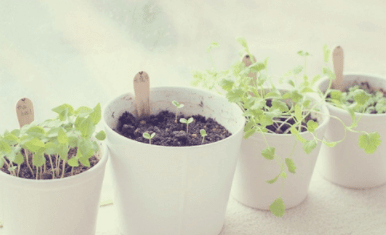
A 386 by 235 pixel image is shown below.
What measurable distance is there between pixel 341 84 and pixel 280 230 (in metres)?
0.43

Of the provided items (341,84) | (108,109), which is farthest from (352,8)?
(108,109)

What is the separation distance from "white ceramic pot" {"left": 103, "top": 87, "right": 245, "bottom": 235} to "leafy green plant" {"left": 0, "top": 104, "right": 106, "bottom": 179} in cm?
8

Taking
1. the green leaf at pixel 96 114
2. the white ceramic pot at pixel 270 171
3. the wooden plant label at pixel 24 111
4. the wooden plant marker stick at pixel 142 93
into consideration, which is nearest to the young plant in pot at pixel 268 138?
the white ceramic pot at pixel 270 171

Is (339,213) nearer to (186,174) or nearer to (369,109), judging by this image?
(369,109)

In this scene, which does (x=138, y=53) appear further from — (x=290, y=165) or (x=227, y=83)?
(x=290, y=165)

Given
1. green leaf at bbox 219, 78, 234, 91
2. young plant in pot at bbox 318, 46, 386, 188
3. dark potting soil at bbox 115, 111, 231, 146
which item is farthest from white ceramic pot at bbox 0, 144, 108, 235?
young plant in pot at bbox 318, 46, 386, 188

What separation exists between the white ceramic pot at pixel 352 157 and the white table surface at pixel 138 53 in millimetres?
29

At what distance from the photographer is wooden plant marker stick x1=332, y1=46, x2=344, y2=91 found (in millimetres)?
1194

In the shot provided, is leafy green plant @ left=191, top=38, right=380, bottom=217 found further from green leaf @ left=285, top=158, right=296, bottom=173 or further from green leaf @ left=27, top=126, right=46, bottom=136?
green leaf @ left=27, top=126, right=46, bottom=136

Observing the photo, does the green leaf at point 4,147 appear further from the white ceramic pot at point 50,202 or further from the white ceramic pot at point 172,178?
the white ceramic pot at point 172,178

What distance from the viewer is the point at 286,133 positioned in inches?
42.2

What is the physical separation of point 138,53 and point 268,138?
15.3 inches

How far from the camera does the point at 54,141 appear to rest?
817 millimetres

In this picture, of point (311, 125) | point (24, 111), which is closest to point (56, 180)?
point (24, 111)
